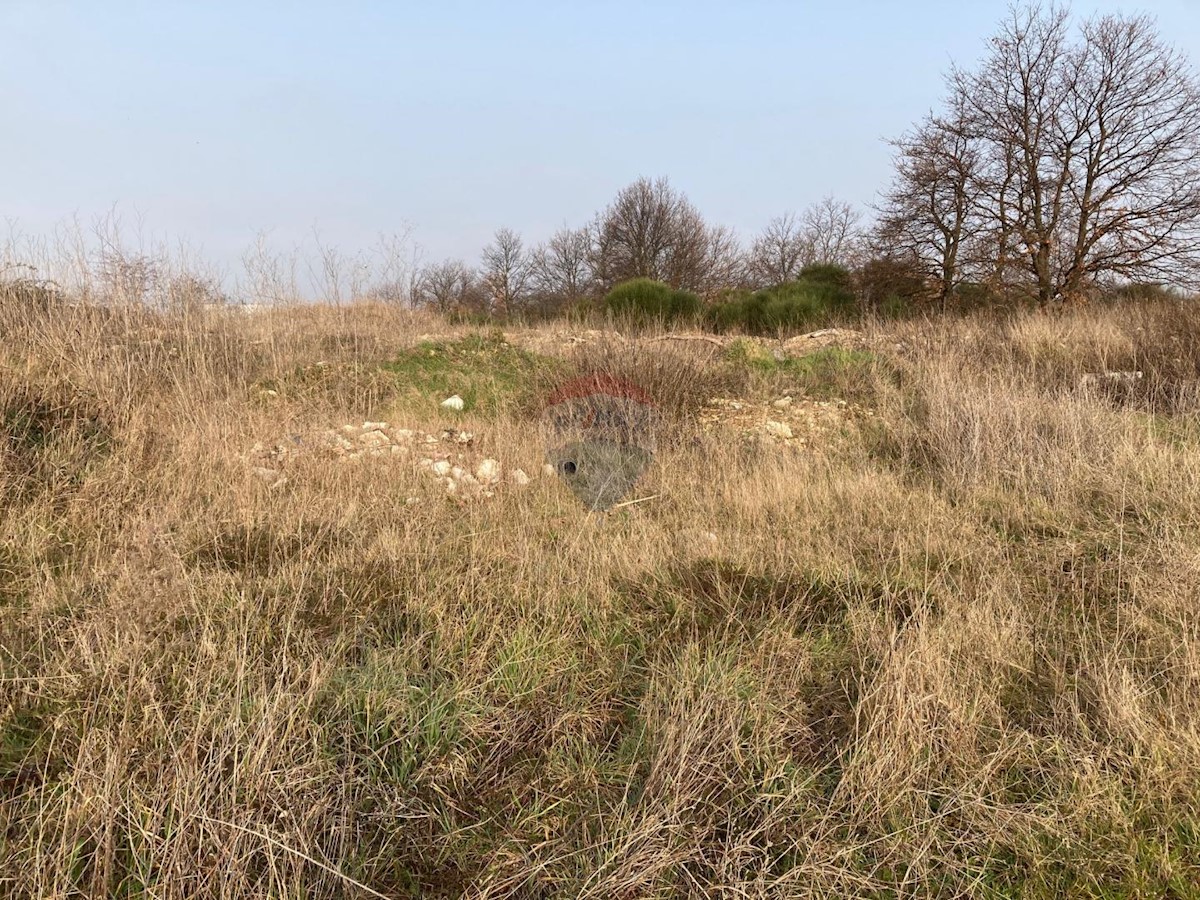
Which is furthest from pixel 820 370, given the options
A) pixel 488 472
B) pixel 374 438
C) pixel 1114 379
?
pixel 374 438

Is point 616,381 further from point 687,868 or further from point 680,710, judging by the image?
point 687,868

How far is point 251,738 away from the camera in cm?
170

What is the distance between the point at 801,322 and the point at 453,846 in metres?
11.9

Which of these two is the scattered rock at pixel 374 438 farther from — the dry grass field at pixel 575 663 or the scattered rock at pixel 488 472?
the scattered rock at pixel 488 472

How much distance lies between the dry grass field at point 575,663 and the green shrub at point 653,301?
8.26 meters

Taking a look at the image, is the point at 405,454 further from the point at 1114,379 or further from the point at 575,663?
the point at 1114,379

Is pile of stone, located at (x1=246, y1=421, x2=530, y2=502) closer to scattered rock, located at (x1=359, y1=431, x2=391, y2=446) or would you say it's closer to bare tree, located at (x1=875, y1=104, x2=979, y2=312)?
scattered rock, located at (x1=359, y1=431, x2=391, y2=446)

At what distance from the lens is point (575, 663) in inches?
90.7

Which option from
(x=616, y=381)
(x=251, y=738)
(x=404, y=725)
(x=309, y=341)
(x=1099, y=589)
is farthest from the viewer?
(x=309, y=341)

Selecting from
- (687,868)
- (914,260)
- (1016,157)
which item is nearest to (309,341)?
(687,868)

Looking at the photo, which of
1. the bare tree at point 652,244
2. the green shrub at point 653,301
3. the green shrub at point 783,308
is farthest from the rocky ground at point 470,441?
the bare tree at point 652,244

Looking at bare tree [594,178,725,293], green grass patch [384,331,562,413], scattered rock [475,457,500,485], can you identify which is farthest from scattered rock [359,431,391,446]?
bare tree [594,178,725,293]

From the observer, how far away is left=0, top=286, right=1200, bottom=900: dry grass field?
1522mm

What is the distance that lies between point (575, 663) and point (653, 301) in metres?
11.6
